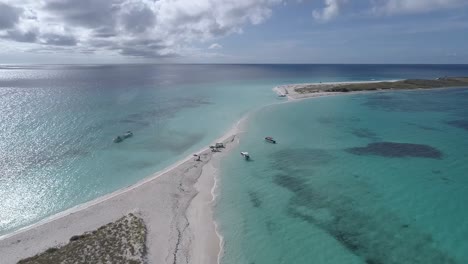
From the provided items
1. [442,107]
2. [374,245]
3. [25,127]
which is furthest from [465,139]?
[25,127]

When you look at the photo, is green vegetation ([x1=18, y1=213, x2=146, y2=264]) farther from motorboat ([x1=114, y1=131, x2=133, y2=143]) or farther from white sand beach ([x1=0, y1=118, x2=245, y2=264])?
motorboat ([x1=114, y1=131, x2=133, y2=143])

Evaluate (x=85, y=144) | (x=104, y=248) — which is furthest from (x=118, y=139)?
(x=104, y=248)

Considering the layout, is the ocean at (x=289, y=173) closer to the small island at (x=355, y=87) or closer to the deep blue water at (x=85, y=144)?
the deep blue water at (x=85, y=144)

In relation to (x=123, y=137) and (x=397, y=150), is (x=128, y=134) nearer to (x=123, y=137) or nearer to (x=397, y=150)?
(x=123, y=137)

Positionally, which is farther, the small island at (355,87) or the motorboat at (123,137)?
the small island at (355,87)

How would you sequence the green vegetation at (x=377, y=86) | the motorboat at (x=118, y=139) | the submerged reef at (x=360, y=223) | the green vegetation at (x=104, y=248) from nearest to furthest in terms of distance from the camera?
the green vegetation at (x=104, y=248) < the submerged reef at (x=360, y=223) < the motorboat at (x=118, y=139) < the green vegetation at (x=377, y=86)

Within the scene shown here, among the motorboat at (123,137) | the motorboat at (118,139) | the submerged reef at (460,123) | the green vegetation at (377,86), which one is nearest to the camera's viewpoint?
the motorboat at (118,139)

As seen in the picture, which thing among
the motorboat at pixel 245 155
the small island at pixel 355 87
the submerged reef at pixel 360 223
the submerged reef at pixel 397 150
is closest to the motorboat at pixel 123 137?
the motorboat at pixel 245 155
